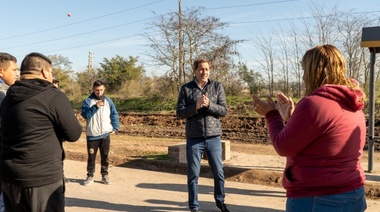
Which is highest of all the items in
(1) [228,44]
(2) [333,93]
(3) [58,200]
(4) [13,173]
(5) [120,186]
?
(1) [228,44]

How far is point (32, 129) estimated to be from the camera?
10.7 feet

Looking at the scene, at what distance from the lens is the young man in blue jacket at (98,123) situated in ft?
23.7

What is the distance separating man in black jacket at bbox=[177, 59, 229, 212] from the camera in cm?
540

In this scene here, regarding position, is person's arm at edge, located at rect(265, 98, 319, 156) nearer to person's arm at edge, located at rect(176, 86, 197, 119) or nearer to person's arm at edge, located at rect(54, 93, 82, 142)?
person's arm at edge, located at rect(54, 93, 82, 142)

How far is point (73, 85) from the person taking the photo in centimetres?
3712

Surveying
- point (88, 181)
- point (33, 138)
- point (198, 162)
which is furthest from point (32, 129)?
point (88, 181)

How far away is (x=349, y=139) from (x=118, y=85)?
3494 centimetres

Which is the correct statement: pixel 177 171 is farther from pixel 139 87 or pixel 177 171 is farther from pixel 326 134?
pixel 139 87

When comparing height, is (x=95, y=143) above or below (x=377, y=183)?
above

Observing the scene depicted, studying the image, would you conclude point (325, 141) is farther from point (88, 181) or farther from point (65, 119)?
point (88, 181)


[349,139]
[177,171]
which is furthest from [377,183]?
[349,139]

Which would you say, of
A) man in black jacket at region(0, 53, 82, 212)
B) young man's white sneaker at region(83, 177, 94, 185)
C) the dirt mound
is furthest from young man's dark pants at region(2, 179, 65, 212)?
the dirt mound

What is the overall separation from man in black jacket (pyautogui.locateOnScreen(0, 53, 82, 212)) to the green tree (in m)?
32.8

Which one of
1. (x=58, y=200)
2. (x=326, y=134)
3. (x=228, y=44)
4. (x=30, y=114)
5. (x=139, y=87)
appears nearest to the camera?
(x=326, y=134)
